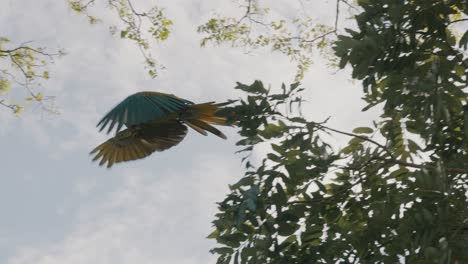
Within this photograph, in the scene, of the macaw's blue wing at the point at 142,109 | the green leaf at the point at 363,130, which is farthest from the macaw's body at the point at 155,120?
the green leaf at the point at 363,130

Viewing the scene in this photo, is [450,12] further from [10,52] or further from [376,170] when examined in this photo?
[10,52]

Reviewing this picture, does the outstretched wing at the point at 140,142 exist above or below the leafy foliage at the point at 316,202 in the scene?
above

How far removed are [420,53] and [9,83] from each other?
6.20 m

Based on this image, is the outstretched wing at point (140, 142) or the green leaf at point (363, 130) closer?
the green leaf at point (363, 130)

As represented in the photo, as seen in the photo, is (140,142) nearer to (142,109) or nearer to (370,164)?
(142,109)

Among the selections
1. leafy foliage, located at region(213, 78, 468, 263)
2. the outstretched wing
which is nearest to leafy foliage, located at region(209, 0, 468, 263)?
leafy foliage, located at region(213, 78, 468, 263)

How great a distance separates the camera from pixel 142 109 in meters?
5.01

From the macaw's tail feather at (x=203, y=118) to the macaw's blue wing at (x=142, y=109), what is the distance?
3.3 inches

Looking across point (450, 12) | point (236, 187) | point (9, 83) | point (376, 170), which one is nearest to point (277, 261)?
point (236, 187)

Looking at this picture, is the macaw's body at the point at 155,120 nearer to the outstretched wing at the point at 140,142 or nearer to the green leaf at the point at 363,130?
the outstretched wing at the point at 140,142

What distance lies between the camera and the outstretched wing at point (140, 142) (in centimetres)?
534

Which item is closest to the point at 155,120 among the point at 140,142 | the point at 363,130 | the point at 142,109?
the point at 142,109

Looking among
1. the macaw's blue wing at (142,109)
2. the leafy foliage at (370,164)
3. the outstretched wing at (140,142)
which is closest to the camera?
the leafy foliage at (370,164)

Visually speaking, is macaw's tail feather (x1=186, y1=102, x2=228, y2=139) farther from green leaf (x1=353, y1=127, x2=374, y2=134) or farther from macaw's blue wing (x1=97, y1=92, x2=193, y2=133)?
green leaf (x1=353, y1=127, x2=374, y2=134)
